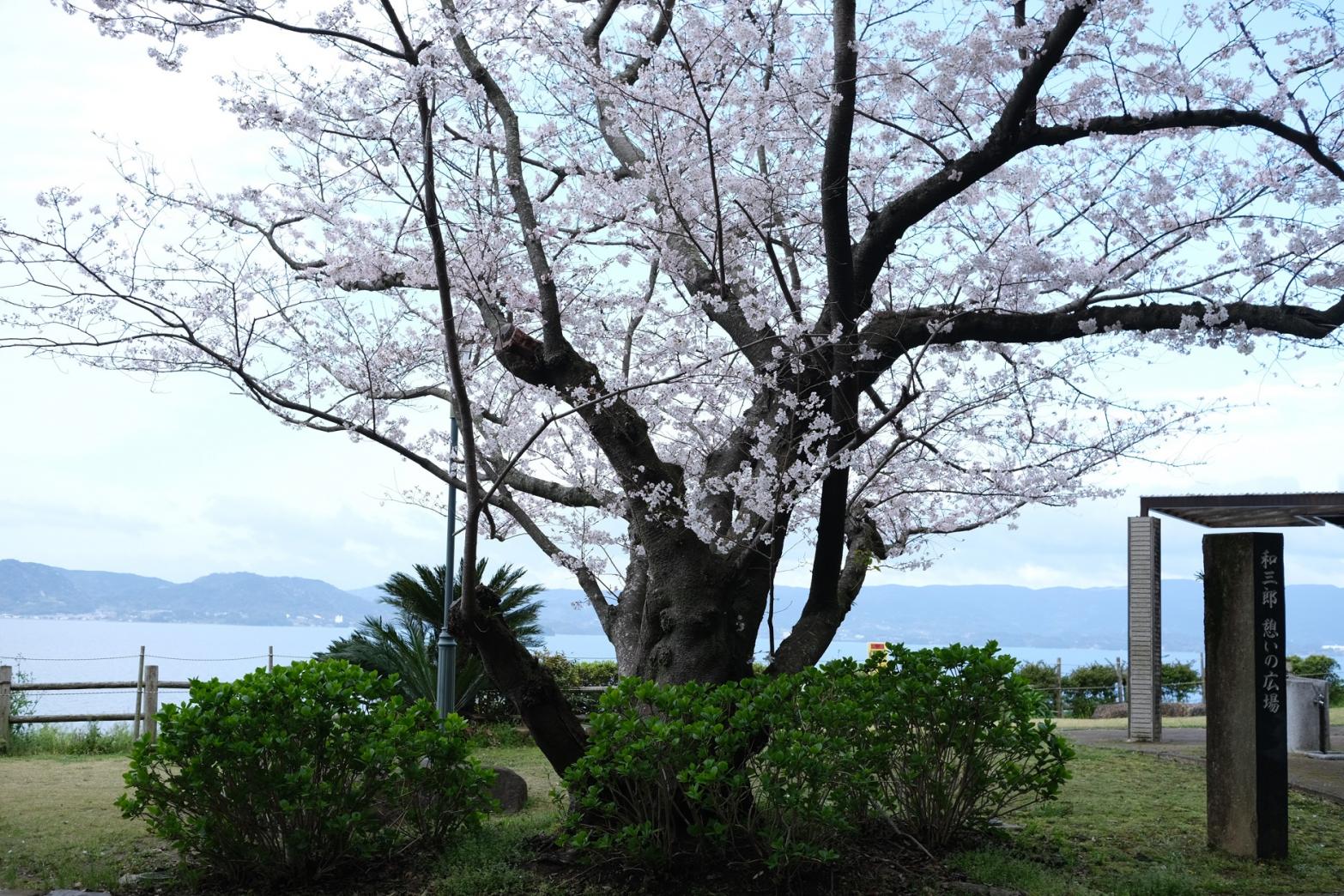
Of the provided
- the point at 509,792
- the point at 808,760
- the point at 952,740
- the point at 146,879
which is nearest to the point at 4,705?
the point at 509,792

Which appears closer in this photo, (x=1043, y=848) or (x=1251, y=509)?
(x=1043, y=848)

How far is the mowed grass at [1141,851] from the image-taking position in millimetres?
5656

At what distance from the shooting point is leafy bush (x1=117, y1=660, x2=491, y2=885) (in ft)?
18.0

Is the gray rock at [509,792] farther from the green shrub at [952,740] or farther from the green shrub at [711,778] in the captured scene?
the green shrub at [952,740]

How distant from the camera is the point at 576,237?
7812 mm

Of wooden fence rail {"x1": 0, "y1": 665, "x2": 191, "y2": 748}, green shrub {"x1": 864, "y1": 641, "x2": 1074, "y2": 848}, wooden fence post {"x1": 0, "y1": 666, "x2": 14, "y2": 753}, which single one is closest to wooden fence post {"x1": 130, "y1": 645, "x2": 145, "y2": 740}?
wooden fence rail {"x1": 0, "y1": 665, "x2": 191, "y2": 748}

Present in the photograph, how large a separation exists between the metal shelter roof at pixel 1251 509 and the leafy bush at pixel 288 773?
9064 mm

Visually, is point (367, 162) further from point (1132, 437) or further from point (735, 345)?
point (1132, 437)

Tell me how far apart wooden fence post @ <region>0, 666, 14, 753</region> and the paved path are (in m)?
12.1

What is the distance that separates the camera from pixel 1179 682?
20328mm

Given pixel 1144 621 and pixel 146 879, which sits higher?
pixel 1144 621

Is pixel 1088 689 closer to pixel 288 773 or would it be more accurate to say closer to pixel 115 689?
pixel 115 689

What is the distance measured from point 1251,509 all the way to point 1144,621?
1976 millimetres

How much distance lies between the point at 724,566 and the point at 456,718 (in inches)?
73.5
